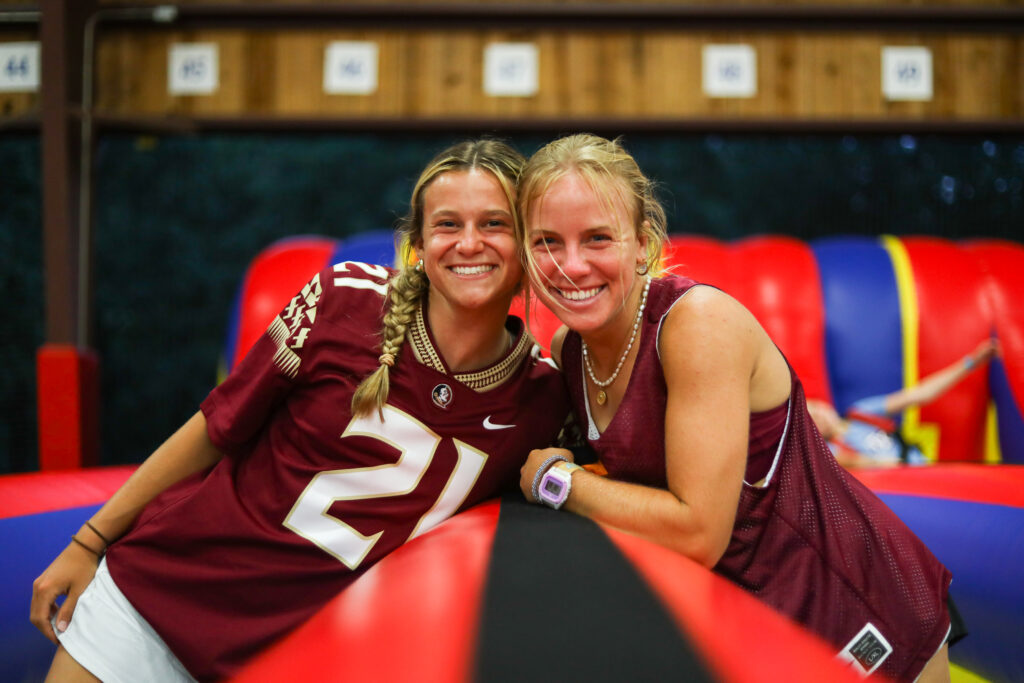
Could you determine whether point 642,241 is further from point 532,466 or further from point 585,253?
point 532,466

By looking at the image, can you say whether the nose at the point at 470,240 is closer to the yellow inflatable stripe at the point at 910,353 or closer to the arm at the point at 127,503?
the arm at the point at 127,503

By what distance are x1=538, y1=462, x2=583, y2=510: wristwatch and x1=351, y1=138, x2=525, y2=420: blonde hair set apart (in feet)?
0.83

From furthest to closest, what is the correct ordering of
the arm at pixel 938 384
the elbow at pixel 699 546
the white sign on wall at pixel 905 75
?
the white sign on wall at pixel 905 75
the arm at pixel 938 384
the elbow at pixel 699 546

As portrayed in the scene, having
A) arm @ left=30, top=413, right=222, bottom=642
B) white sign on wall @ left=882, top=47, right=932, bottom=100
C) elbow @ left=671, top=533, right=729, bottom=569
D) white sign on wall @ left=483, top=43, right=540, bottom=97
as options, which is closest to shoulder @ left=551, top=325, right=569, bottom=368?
elbow @ left=671, top=533, right=729, bottom=569

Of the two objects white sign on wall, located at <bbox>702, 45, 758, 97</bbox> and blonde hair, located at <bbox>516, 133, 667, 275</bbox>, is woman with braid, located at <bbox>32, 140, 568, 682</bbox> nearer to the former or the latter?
blonde hair, located at <bbox>516, 133, 667, 275</bbox>

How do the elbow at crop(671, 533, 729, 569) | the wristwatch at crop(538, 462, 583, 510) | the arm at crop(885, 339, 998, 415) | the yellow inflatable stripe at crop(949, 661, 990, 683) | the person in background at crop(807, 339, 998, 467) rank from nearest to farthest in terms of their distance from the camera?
the elbow at crop(671, 533, 729, 569) → the wristwatch at crop(538, 462, 583, 510) → the yellow inflatable stripe at crop(949, 661, 990, 683) → the person in background at crop(807, 339, 998, 467) → the arm at crop(885, 339, 998, 415)

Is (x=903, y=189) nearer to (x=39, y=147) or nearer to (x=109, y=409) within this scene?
(x=109, y=409)

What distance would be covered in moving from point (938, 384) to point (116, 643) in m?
1.99

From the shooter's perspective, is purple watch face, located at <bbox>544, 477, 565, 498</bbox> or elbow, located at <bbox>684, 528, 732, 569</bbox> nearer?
elbow, located at <bbox>684, 528, 732, 569</bbox>

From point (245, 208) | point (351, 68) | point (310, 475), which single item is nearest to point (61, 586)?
point (310, 475)

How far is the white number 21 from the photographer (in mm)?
1072

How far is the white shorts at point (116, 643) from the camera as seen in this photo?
40.8 inches

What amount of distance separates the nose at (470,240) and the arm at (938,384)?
1487 millimetres

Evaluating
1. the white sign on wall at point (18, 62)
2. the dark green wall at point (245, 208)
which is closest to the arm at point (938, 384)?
the dark green wall at point (245, 208)
